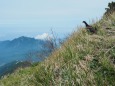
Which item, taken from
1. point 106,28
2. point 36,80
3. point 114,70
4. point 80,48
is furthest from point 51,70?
point 106,28

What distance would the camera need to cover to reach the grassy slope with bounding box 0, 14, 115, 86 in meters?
9.62

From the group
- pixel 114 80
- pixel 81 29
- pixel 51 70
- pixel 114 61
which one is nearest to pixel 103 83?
pixel 114 80

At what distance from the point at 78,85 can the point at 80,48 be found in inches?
90.1

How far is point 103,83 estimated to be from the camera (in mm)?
9320

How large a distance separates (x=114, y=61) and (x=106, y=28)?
2.79m

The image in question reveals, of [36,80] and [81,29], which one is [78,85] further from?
[81,29]

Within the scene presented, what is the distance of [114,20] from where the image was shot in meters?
13.5

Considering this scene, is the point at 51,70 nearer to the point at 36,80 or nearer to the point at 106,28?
the point at 36,80

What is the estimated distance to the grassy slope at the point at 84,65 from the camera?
31.5 feet

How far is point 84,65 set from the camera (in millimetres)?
10344

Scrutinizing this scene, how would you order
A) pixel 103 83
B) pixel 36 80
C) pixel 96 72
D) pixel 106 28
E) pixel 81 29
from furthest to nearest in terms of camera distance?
pixel 81 29, pixel 106 28, pixel 36 80, pixel 96 72, pixel 103 83

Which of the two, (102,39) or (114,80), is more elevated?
(102,39)

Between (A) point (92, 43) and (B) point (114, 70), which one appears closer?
(B) point (114, 70)

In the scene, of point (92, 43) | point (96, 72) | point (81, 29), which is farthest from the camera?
point (81, 29)
